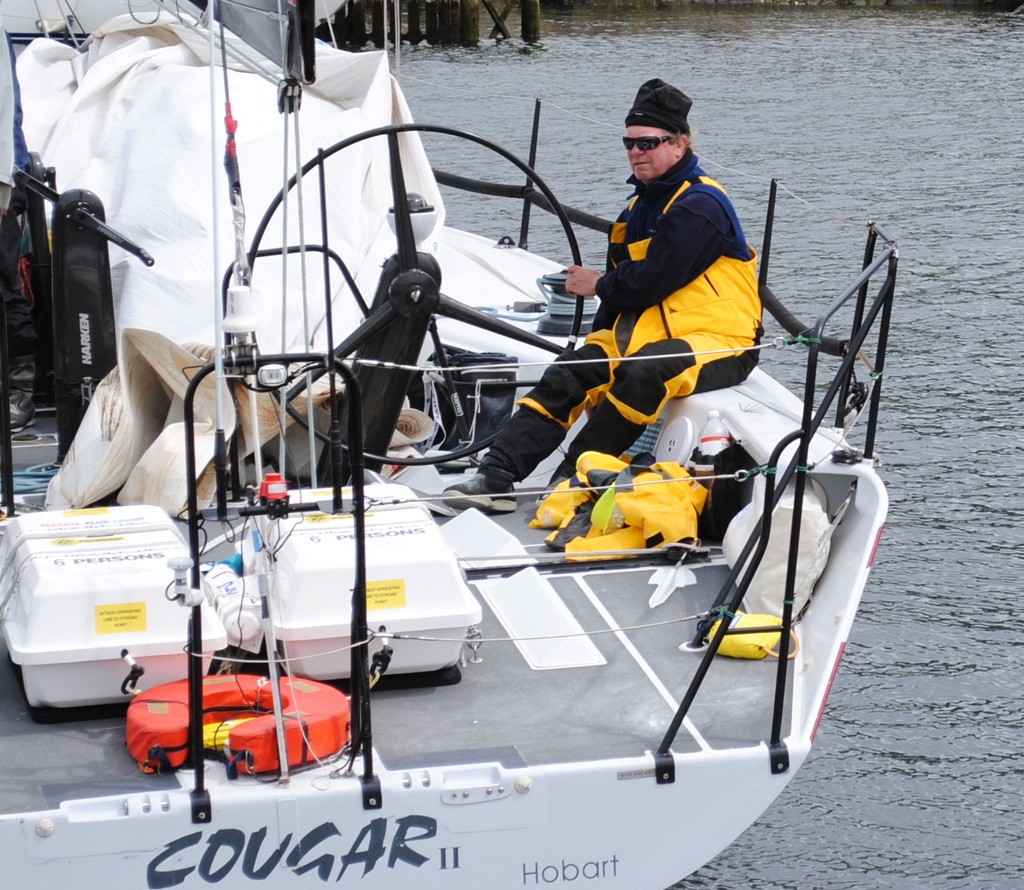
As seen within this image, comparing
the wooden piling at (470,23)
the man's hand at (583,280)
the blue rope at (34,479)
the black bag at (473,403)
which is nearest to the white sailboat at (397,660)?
the blue rope at (34,479)

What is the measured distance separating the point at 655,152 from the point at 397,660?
7.04 feet

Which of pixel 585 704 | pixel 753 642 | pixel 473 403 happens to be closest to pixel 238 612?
pixel 585 704

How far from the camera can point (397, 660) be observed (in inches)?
141

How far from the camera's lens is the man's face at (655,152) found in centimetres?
488

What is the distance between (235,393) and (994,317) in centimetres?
805

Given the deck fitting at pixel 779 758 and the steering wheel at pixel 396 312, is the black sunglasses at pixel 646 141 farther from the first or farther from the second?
the deck fitting at pixel 779 758

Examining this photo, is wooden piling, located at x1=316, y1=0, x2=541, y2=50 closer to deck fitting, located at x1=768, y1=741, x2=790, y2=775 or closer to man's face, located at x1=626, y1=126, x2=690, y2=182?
man's face, located at x1=626, y1=126, x2=690, y2=182

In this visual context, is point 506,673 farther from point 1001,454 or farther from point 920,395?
point 920,395

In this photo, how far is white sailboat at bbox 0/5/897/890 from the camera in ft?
10.0

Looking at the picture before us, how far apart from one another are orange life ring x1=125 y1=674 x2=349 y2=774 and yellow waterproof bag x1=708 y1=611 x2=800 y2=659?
1079 mm

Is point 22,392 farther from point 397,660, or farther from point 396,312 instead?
point 397,660

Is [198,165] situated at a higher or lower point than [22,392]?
higher

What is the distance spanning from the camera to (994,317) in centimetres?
1140

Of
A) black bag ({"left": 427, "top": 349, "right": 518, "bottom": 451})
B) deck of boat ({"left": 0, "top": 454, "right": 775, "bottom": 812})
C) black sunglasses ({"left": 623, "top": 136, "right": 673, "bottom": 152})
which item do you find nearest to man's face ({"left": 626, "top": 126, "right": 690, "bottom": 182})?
black sunglasses ({"left": 623, "top": 136, "right": 673, "bottom": 152})
